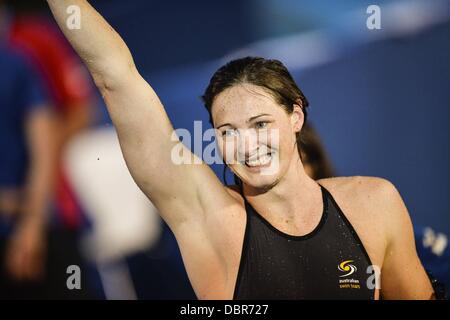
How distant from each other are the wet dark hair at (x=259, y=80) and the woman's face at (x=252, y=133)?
0.02 meters

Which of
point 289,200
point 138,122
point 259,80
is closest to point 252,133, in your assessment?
point 259,80

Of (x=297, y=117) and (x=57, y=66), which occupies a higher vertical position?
(x=57, y=66)

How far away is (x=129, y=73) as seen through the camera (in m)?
2.02

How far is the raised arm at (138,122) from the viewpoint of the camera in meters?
1.97

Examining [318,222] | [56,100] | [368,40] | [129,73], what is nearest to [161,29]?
[56,100]

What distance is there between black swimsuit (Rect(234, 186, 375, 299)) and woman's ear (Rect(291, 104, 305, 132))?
1.10ft

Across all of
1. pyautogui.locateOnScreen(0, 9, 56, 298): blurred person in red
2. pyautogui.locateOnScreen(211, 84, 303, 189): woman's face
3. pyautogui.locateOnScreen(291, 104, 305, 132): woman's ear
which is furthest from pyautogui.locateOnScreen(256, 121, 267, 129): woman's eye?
pyautogui.locateOnScreen(0, 9, 56, 298): blurred person in red

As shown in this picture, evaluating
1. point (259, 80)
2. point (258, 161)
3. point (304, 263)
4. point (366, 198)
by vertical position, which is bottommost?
A: point (304, 263)

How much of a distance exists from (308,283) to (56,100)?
132 cm

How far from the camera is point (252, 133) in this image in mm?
2164

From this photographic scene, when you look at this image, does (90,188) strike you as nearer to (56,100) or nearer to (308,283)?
(56,100)

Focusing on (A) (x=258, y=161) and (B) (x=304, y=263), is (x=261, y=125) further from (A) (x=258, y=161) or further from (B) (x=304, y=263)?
(B) (x=304, y=263)

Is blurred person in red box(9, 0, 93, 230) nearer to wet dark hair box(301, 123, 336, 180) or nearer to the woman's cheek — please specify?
the woman's cheek

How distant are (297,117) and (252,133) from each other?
21 centimetres
